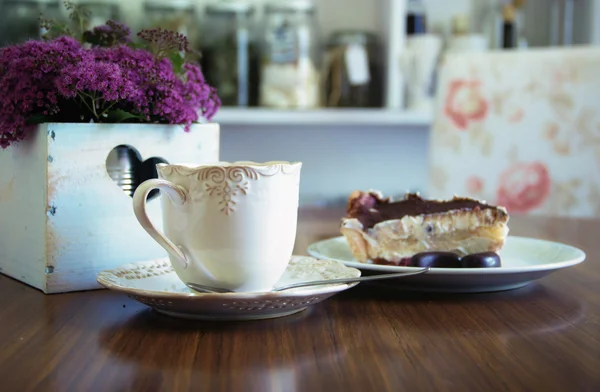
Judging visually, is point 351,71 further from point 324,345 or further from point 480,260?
point 324,345

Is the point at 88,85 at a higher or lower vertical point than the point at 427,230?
higher

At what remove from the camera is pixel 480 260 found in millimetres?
621

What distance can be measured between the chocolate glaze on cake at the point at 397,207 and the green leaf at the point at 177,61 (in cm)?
22

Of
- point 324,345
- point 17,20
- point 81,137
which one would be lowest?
point 324,345

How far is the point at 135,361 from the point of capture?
417 mm

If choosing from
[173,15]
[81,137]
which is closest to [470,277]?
[81,137]

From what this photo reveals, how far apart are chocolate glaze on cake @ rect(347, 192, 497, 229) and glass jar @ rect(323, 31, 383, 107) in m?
1.24

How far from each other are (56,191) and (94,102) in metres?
0.09

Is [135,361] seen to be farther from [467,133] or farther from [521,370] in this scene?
[467,133]

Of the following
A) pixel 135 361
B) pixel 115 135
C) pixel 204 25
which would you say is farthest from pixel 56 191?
pixel 204 25

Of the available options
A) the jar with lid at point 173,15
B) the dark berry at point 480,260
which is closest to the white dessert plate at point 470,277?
the dark berry at point 480,260

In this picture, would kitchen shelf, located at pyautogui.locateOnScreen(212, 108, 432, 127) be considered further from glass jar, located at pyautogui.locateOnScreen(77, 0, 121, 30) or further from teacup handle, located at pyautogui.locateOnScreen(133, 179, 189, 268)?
teacup handle, located at pyautogui.locateOnScreen(133, 179, 189, 268)

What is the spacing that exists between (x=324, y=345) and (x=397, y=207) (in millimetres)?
273

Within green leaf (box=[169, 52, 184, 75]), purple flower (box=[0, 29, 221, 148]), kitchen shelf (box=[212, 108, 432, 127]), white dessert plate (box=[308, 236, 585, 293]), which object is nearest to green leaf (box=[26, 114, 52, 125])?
purple flower (box=[0, 29, 221, 148])
